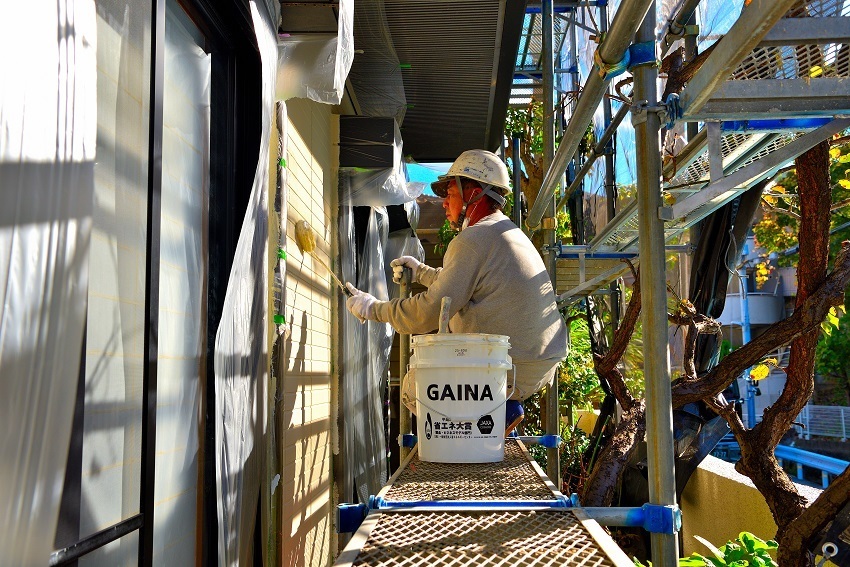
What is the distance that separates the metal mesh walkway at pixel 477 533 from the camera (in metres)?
1.77

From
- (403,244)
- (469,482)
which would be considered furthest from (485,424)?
(403,244)

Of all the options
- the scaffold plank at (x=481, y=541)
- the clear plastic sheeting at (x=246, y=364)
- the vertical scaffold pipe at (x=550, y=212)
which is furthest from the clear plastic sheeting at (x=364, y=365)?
the scaffold plank at (x=481, y=541)

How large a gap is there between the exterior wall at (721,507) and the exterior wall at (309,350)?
308 cm

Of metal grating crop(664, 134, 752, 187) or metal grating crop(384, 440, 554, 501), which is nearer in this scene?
metal grating crop(384, 440, 554, 501)

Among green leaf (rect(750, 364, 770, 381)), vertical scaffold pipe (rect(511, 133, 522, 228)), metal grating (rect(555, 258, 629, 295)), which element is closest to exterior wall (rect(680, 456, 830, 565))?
green leaf (rect(750, 364, 770, 381))

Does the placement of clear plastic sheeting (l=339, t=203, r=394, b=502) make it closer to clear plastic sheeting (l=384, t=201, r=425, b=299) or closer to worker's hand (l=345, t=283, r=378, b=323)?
clear plastic sheeting (l=384, t=201, r=425, b=299)

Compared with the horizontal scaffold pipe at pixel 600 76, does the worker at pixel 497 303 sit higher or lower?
lower

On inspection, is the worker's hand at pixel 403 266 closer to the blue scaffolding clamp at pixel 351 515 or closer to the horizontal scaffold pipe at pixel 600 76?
→ the horizontal scaffold pipe at pixel 600 76

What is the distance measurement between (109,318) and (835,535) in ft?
10.4

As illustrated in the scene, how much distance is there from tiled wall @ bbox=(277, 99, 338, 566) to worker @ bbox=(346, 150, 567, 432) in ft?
2.56

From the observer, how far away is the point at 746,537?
449 cm

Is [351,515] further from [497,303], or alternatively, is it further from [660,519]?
[497,303]

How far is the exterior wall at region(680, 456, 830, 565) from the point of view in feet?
18.7

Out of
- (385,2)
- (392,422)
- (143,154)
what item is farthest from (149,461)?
(392,422)
